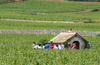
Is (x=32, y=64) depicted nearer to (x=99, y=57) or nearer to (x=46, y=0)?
(x=99, y=57)

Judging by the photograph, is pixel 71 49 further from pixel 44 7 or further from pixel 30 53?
pixel 44 7

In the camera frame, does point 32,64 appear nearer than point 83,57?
Yes

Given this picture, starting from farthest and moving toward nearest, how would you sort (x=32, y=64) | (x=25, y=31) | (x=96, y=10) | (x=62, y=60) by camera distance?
(x=96, y=10) → (x=25, y=31) → (x=62, y=60) → (x=32, y=64)

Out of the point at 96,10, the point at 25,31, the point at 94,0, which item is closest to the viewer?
the point at 25,31

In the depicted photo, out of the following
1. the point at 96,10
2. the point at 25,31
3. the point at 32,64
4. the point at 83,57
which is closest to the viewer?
the point at 32,64

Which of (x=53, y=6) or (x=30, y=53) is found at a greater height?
(x=30, y=53)

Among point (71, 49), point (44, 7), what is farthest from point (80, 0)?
point (71, 49)

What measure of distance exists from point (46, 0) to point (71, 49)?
108m

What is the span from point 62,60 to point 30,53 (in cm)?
415

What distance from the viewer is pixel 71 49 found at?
29.1 metres

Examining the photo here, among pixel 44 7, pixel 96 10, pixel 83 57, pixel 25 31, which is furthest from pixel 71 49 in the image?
pixel 44 7

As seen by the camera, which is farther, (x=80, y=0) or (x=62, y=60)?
(x=80, y=0)

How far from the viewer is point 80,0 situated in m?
136

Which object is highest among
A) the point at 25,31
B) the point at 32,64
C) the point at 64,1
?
the point at 32,64
